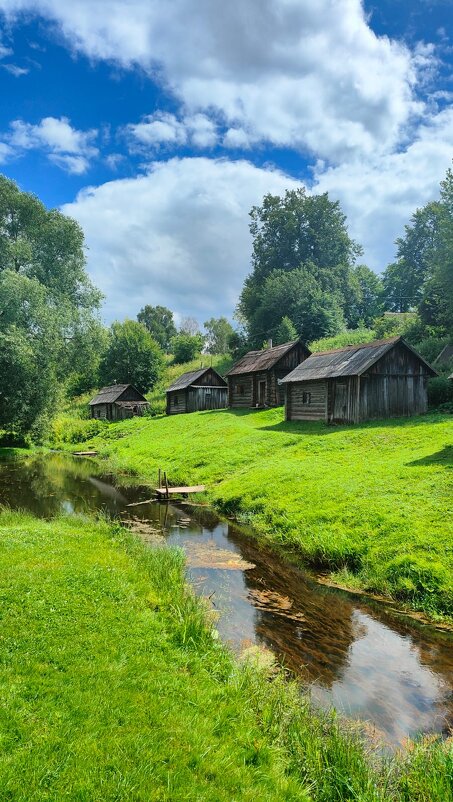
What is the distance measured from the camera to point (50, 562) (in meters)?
9.12

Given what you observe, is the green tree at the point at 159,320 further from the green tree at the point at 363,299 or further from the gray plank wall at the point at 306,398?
the gray plank wall at the point at 306,398

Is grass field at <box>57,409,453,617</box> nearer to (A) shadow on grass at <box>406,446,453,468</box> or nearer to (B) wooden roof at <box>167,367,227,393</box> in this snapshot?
(A) shadow on grass at <box>406,446,453,468</box>

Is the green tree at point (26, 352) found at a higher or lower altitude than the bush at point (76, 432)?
higher

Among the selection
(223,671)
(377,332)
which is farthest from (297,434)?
(377,332)

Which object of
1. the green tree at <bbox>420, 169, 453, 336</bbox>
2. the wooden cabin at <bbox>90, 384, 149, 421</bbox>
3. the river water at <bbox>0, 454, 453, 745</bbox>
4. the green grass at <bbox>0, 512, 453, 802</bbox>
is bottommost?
the river water at <bbox>0, 454, 453, 745</bbox>

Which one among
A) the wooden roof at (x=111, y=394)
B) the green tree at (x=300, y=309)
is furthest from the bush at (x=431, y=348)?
the wooden roof at (x=111, y=394)

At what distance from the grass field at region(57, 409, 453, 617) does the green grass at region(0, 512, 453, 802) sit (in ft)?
15.6

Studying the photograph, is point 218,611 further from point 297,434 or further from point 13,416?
point 13,416

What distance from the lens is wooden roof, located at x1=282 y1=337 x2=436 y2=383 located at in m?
26.4

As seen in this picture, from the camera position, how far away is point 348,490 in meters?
14.6

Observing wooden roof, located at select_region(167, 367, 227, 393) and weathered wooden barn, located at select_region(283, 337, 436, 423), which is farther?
wooden roof, located at select_region(167, 367, 227, 393)

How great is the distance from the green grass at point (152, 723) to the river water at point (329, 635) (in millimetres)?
796

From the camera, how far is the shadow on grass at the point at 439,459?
50.0 feet

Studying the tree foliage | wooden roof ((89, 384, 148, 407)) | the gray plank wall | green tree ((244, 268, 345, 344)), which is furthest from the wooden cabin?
the gray plank wall
